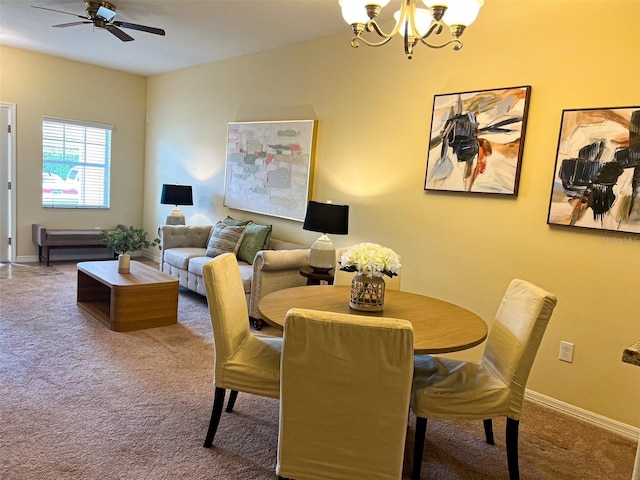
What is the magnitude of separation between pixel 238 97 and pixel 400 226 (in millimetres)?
2799

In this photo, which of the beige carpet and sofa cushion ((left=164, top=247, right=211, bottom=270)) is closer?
the beige carpet

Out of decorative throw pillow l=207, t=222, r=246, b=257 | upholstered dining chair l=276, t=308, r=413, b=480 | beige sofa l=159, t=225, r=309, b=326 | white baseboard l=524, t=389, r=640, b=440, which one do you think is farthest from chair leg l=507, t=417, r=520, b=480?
decorative throw pillow l=207, t=222, r=246, b=257

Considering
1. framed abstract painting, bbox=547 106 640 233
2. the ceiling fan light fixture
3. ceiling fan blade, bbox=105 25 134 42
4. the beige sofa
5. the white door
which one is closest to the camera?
framed abstract painting, bbox=547 106 640 233

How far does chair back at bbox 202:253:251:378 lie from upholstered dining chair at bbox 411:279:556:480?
895 mm

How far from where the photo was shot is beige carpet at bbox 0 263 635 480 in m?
2.13

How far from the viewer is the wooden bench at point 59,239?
19.7 ft

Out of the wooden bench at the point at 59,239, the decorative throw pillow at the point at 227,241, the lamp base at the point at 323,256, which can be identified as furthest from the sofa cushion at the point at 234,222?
the wooden bench at the point at 59,239

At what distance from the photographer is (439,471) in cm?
222

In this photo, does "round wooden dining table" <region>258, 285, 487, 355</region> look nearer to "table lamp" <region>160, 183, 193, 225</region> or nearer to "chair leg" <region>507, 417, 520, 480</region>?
"chair leg" <region>507, 417, 520, 480</region>

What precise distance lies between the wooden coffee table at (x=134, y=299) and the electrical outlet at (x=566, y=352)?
9.95 feet

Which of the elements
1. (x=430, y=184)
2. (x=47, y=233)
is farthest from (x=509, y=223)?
(x=47, y=233)

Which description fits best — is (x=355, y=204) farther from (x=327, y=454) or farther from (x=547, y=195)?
(x=327, y=454)

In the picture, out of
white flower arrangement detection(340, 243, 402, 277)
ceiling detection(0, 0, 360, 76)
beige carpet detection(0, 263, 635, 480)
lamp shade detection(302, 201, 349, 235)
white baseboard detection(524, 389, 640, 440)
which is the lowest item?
beige carpet detection(0, 263, 635, 480)

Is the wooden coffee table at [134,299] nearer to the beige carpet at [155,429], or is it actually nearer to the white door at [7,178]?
the beige carpet at [155,429]
